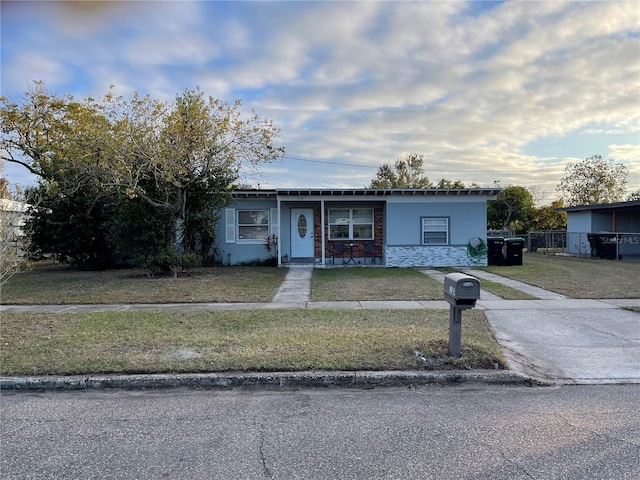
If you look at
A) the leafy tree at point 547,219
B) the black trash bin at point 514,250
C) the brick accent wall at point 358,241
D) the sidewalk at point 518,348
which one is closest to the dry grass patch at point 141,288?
the sidewalk at point 518,348

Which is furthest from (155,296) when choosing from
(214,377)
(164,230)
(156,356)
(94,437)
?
(94,437)

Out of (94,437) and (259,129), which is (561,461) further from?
(259,129)

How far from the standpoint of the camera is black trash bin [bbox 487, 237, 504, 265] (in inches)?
713

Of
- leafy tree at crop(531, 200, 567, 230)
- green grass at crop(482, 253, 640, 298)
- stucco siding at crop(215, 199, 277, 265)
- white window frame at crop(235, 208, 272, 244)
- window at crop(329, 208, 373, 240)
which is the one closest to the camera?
green grass at crop(482, 253, 640, 298)

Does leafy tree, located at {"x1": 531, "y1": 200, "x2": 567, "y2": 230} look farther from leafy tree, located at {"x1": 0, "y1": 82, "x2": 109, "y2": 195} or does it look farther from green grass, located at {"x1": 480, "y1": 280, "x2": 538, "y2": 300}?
leafy tree, located at {"x1": 0, "y1": 82, "x2": 109, "y2": 195}

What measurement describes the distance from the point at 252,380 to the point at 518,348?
12.7 feet

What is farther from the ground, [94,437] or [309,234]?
[309,234]

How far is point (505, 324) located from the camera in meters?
7.78

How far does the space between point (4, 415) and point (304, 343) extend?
3379 millimetres

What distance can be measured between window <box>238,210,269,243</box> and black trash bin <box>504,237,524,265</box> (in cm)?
996

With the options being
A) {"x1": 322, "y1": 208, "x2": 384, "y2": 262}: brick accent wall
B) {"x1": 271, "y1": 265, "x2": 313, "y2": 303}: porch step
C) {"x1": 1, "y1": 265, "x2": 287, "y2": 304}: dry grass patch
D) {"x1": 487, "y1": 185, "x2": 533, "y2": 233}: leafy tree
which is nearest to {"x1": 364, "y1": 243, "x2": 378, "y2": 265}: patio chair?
{"x1": 322, "y1": 208, "x2": 384, "y2": 262}: brick accent wall

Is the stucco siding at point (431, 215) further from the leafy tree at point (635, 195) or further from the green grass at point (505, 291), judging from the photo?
the leafy tree at point (635, 195)

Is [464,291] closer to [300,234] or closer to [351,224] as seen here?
[351,224]

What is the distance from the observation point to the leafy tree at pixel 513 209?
37.4m
